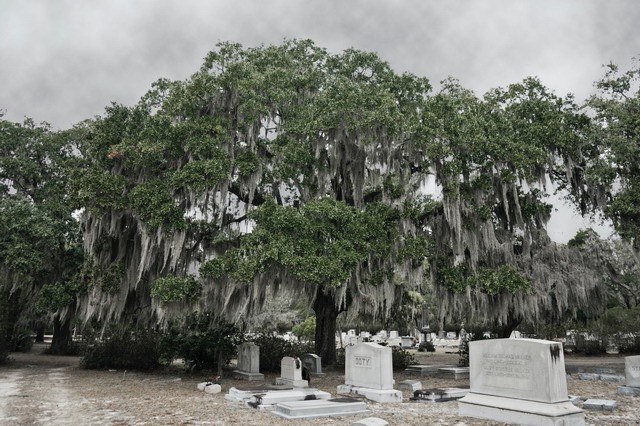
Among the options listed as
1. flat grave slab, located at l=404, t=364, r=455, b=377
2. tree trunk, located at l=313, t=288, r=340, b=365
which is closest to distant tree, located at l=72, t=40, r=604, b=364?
tree trunk, located at l=313, t=288, r=340, b=365

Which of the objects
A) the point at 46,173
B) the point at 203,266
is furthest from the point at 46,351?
the point at 203,266

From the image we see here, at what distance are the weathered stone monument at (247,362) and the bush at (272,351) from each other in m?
2.19

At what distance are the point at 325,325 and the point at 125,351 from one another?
8.44m

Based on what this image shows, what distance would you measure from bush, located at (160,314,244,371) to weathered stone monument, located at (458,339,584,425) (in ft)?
31.8

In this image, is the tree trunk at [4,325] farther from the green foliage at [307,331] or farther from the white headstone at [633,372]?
the green foliage at [307,331]

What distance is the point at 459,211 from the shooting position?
50.7ft

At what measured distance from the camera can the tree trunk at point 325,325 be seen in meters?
18.0

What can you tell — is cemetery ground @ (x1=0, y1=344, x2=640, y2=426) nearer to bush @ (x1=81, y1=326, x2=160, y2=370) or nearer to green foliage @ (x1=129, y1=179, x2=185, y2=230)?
bush @ (x1=81, y1=326, x2=160, y2=370)

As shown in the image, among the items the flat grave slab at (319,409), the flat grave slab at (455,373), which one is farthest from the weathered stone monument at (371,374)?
the flat grave slab at (455,373)

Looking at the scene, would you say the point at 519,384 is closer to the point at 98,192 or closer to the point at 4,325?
the point at 98,192

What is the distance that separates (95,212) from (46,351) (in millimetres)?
17558

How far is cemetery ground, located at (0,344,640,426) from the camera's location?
28.4 ft

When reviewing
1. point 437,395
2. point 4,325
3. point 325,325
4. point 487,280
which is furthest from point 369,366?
point 4,325

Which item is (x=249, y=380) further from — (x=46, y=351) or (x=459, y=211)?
(x=46, y=351)
